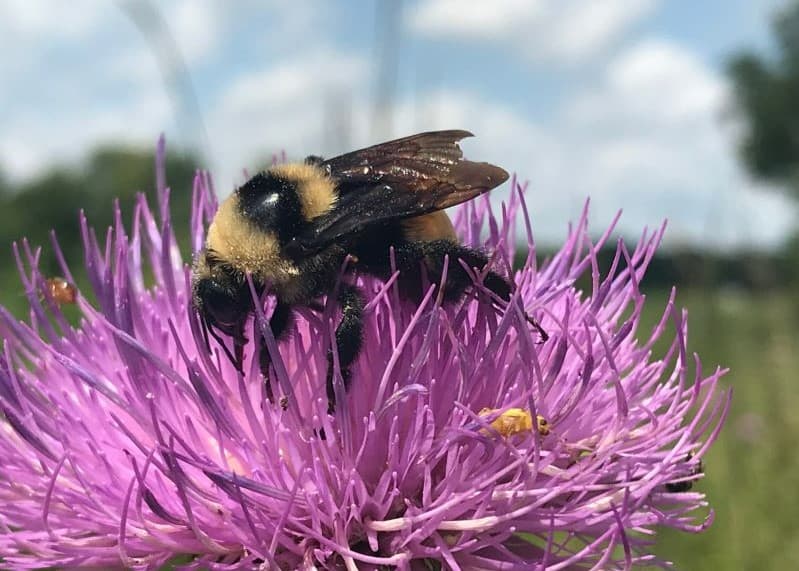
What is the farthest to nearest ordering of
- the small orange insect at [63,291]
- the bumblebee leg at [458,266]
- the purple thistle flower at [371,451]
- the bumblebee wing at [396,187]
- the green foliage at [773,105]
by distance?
the green foliage at [773,105] < the small orange insect at [63,291] < the bumblebee leg at [458,266] < the bumblebee wing at [396,187] < the purple thistle flower at [371,451]

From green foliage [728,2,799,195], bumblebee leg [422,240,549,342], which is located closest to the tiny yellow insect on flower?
bumblebee leg [422,240,549,342]

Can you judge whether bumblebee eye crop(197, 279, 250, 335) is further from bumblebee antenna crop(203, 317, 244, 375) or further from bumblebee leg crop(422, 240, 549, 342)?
bumblebee leg crop(422, 240, 549, 342)

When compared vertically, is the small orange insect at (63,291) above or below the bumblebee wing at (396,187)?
below

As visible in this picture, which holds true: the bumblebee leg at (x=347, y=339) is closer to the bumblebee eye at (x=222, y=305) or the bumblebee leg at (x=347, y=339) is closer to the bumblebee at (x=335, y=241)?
the bumblebee at (x=335, y=241)

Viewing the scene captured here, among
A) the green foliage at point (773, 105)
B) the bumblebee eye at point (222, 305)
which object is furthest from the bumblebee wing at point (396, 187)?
the green foliage at point (773, 105)

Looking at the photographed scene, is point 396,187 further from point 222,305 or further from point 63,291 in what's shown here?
point 63,291

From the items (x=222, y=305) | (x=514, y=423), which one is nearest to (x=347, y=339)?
(x=222, y=305)
